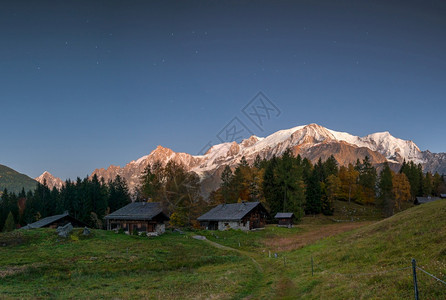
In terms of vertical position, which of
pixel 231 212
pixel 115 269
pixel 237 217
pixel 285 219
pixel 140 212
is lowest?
pixel 285 219

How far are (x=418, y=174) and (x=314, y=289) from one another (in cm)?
12666

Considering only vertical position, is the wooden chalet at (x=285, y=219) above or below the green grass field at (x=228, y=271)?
below

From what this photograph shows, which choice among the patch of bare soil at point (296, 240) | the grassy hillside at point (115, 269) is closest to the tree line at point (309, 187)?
the patch of bare soil at point (296, 240)

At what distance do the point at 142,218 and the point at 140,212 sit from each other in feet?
11.5

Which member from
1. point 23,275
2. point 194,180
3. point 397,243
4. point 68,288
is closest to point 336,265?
point 397,243

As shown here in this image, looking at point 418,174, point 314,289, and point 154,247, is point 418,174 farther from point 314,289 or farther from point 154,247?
point 314,289

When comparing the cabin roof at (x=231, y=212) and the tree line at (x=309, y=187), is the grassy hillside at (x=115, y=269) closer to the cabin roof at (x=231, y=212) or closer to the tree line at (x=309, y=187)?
the cabin roof at (x=231, y=212)

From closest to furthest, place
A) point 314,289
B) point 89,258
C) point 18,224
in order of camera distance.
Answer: point 314,289 → point 89,258 → point 18,224

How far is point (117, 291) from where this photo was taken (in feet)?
70.6

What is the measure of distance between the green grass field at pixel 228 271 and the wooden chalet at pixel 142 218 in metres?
19.2

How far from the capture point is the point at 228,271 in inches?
1051

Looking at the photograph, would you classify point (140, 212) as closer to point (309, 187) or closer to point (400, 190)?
point (309, 187)

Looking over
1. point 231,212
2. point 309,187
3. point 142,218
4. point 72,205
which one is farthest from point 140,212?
point 309,187

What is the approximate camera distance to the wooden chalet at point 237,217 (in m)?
66.9
